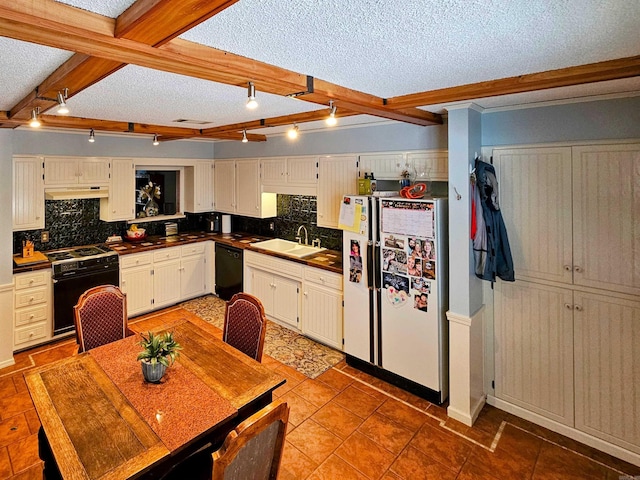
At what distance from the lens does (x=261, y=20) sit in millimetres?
1300

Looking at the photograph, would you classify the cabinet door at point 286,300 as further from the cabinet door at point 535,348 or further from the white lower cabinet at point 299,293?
the cabinet door at point 535,348

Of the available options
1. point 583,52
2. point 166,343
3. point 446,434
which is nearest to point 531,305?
point 446,434

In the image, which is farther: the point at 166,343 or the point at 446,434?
the point at 446,434

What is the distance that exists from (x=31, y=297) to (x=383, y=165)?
12.9 feet

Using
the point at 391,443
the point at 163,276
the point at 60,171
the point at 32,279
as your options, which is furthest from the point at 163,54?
the point at 163,276

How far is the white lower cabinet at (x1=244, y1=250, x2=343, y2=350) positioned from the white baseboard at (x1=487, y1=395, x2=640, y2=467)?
1.59m

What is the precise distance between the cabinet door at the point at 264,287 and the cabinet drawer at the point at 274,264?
3.8 inches

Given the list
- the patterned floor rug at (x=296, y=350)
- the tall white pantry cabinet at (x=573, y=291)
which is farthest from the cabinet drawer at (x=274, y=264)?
the tall white pantry cabinet at (x=573, y=291)

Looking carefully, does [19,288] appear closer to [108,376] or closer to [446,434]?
[108,376]

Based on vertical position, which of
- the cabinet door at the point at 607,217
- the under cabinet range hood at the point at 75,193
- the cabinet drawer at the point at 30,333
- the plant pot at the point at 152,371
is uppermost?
the under cabinet range hood at the point at 75,193

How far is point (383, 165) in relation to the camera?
3.68 meters

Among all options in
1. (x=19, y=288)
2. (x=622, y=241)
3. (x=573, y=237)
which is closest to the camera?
(x=622, y=241)

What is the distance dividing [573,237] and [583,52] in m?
1.39

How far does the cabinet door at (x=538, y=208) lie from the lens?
2.65 metres
